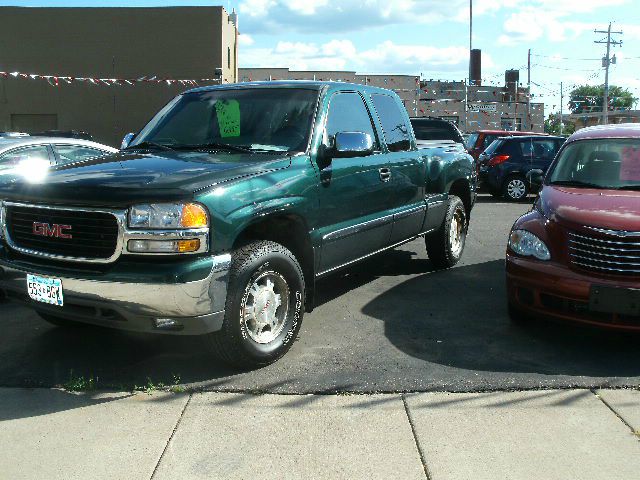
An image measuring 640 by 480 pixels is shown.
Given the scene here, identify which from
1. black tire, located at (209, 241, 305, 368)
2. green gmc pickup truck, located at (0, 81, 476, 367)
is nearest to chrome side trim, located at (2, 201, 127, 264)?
green gmc pickup truck, located at (0, 81, 476, 367)

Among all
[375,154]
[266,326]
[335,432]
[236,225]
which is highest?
[375,154]

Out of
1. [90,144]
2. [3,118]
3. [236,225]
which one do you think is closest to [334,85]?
[236,225]

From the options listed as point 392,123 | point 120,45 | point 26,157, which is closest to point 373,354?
point 392,123

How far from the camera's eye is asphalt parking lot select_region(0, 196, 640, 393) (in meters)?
4.35

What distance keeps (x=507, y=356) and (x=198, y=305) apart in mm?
2280

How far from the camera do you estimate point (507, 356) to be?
483 cm

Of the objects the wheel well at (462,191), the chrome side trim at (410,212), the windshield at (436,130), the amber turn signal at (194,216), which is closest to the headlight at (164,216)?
the amber turn signal at (194,216)

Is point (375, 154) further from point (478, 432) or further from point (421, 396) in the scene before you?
point (478, 432)

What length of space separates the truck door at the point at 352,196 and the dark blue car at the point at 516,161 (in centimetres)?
1136

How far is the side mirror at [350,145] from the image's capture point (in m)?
5.04

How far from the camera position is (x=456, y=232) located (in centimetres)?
808

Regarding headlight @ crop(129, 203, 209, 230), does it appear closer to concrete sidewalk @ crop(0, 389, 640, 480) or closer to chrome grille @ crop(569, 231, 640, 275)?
concrete sidewalk @ crop(0, 389, 640, 480)

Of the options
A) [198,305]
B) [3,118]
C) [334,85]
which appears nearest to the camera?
[198,305]

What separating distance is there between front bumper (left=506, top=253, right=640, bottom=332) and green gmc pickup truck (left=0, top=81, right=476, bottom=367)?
4.42 ft
